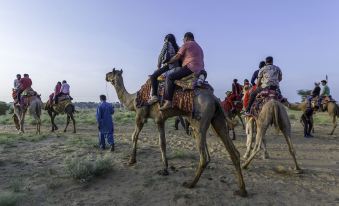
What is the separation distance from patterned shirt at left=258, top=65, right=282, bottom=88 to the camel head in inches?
156

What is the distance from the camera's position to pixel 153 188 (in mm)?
8375

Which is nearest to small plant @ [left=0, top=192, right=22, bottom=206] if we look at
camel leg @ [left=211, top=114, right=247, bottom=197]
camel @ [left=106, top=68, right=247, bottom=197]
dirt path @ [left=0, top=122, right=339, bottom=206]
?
dirt path @ [left=0, top=122, right=339, bottom=206]

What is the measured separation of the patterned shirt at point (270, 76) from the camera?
10797 millimetres

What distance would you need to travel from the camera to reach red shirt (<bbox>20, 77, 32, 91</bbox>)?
64.2ft

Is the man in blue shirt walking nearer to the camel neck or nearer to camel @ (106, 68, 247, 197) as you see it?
the camel neck

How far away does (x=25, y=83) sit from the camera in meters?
19.6

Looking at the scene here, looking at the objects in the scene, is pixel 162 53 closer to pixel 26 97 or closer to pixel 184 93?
pixel 184 93

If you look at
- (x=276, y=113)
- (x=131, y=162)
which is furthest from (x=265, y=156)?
(x=131, y=162)

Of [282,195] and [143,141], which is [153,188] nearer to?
[282,195]

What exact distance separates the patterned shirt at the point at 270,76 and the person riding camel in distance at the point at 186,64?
2.80 metres

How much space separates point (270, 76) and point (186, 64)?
10.4 ft

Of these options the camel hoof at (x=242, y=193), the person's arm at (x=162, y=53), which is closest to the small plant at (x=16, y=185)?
the person's arm at (x=162, y=53)

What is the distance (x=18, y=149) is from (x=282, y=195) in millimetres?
8723

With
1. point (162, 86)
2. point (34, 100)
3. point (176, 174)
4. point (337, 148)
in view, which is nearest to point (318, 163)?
point (337, 148)
